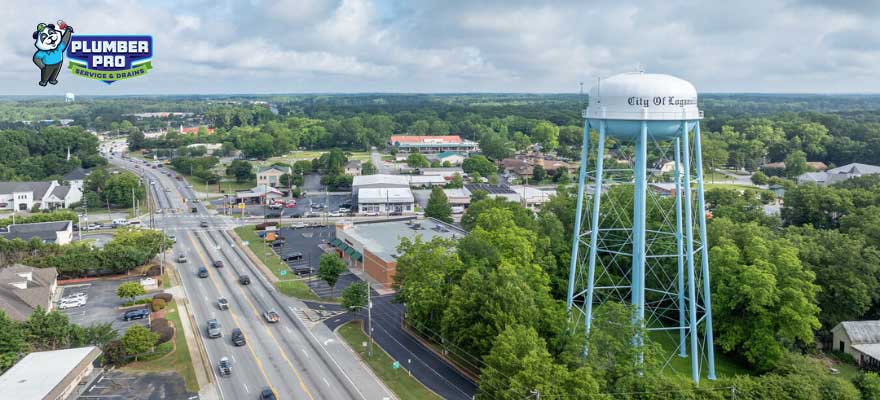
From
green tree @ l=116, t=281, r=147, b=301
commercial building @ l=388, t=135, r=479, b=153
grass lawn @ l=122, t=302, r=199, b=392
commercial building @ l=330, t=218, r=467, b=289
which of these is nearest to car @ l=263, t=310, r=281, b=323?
grass lawn @ l=122, t=302, r=199, b=392

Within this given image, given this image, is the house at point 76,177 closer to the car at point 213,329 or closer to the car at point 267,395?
the car at point 213,329

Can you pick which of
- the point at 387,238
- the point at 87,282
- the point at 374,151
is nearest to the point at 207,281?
the point at 87,282

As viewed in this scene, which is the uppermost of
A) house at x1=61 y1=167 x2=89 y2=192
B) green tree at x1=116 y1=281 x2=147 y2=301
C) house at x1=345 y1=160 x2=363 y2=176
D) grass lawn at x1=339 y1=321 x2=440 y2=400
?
house at x1=345 y1=160 x2=363 y2=176

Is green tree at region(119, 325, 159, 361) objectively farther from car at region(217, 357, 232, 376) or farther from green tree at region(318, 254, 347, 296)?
green tree at region(318, 254, 347, 296)

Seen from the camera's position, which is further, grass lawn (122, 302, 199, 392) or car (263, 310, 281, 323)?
car (263, 310, 281, 323)

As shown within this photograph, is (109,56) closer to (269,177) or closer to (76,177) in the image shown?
(269,177)

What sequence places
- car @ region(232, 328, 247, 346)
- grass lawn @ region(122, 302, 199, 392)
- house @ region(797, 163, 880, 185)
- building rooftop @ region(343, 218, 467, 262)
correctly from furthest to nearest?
house @ region(797, 163, 880, 185)
building rooftop @ region(343, 218, 467, 262)
car @ region(232, 328, 247, 346)
grass lawn @ region(122, 302, 199, 392)
